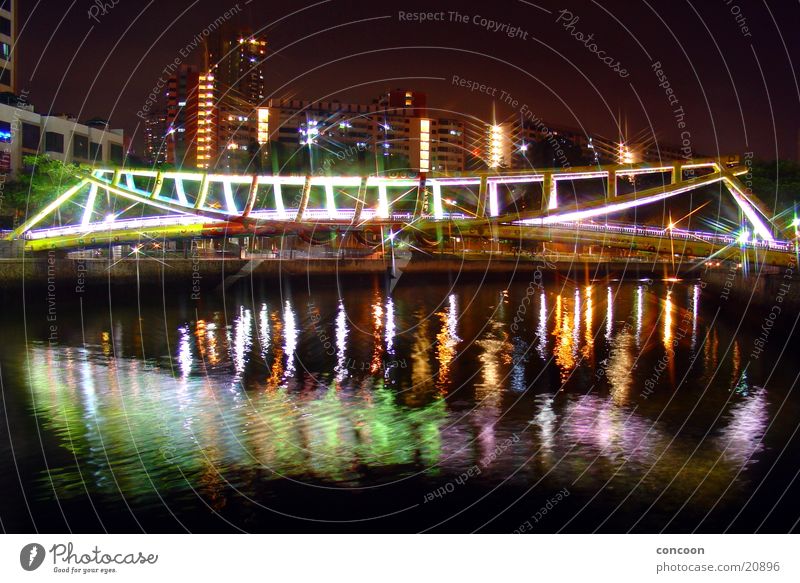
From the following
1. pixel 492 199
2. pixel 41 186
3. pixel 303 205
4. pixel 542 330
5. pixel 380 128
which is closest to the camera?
pixel 542 330

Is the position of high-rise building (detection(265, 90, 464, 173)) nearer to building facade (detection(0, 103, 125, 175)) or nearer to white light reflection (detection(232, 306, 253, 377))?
building facade (detection(0, 103, 125, 175))

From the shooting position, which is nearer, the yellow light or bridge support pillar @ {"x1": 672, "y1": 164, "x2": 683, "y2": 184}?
bridge support pillar @ {"x1": 672, "y1": 164, "x2": 683, "y2": 184}

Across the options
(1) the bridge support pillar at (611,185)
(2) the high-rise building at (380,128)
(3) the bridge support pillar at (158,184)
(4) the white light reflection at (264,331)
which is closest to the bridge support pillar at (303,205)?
(4) the white light reflection at (264,331)

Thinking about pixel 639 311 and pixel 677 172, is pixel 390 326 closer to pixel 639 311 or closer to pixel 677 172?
pixel 639 311

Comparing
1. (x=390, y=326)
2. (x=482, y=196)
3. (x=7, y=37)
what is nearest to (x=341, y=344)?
(x=390, y=326)

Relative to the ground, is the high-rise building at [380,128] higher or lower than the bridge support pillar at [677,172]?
higher

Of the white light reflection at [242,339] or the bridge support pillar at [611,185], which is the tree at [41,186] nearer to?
the white light reflection at [242,339]

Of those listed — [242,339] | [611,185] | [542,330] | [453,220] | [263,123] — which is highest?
[263,123]

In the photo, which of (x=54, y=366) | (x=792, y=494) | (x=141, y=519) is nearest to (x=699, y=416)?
(x=792, y=494)

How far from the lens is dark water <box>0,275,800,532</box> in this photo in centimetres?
1417

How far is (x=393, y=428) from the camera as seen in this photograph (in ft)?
65.0

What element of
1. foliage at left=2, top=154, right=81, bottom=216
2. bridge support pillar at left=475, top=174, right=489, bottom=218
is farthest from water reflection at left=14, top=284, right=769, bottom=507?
foliage at left=2, top=154, right=81, bottom=216

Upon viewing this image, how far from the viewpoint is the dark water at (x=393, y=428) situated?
14.2 meters

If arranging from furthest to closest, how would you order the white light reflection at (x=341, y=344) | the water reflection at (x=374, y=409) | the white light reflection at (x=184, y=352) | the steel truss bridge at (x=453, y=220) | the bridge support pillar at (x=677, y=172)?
the bridge support pillar at (x=677, y=172) < the steel truss bridge at (x=453, y=220) < the white light reflection at (x=341, y=344) < the white light reflection at (x=184, y=352) < the water reflection at (x=374, y=409)
